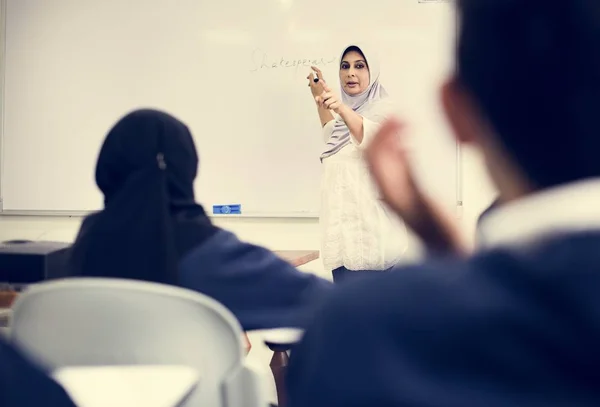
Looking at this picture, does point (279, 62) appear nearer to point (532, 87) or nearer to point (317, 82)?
point (317, 82)

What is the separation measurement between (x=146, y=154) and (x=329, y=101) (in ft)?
4.49

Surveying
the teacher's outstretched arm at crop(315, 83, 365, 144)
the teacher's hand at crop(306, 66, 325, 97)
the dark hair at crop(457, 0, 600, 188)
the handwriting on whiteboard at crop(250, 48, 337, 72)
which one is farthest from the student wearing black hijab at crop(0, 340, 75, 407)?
the handwriting on whiteboard at crop(250, 48, 337, 72)

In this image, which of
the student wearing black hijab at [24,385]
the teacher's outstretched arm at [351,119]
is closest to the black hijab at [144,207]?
the student wearing black hijab at [24,385]

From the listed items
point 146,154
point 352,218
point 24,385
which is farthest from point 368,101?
point 24,385

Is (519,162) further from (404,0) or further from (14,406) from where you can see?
(404,0)

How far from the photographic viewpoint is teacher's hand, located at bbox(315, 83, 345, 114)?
2588 millimetres

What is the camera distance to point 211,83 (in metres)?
3.22

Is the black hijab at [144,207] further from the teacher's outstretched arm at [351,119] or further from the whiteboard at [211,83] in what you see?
the whiteboard at [211,83]

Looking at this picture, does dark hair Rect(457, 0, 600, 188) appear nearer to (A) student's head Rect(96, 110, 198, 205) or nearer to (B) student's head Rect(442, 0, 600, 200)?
Answer: (B) student's head Rect(442, 0, 600, 200)

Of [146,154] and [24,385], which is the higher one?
[146,154]

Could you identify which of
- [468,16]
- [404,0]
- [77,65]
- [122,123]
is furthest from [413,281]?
[77,65]

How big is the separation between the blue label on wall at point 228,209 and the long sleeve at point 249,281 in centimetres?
182

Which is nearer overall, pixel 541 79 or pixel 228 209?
pixel 541 79

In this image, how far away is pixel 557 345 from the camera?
310 mm
